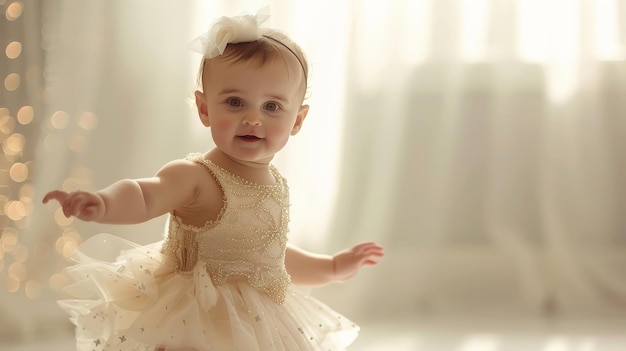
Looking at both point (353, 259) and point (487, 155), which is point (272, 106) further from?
point (487, 155)

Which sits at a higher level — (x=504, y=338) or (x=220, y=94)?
(x=220, y=94)

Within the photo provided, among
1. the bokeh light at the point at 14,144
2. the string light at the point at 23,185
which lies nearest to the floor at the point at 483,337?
the string light at the point at 23,185

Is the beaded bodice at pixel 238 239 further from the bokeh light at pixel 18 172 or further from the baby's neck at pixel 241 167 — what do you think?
the bokeh light at pixel 18 172

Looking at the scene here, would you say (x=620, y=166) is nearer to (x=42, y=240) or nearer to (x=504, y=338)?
(x=504, y=338)

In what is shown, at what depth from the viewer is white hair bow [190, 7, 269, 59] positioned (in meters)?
1.16

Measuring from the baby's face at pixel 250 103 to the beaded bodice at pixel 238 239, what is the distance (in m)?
0.05

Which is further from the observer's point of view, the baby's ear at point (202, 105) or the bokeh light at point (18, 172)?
the bokeh light at point (18, 172)

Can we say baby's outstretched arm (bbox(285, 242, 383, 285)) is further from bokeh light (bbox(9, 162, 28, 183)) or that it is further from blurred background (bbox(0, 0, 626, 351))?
bokeh light (bbox(9, 162, 28, 183))

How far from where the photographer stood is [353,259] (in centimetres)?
138

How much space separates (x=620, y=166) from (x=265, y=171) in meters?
1.10

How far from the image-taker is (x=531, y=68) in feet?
6.34

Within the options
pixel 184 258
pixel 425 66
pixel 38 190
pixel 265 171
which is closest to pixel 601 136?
pixel 425 66

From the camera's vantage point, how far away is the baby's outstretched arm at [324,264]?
1346 millimetres

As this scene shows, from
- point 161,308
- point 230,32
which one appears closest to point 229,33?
point 230,32
